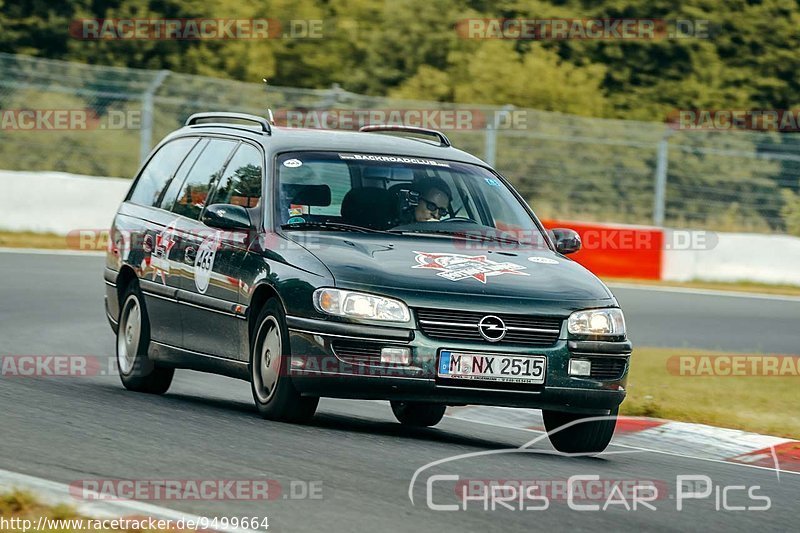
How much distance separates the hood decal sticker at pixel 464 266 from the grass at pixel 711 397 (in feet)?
8.26

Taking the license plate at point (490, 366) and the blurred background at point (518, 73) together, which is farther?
the blurred background at point (518, 73)

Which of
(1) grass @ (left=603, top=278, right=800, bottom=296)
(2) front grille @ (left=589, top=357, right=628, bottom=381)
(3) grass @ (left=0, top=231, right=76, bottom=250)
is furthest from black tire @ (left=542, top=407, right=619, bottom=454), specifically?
(3) grass @ (left=0, top=231, right=76, bottom=250)

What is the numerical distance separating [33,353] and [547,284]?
16.9ft

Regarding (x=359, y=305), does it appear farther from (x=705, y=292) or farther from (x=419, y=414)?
(x=705, y=292)

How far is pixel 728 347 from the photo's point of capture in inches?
608

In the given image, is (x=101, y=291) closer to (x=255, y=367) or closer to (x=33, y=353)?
(x=33, y=353)

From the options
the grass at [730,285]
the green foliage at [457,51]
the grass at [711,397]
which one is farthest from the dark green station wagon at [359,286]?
the green foliage at [457,51]

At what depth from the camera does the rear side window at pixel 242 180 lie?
9008 mm

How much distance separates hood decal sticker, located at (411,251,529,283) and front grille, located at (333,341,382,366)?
1.78 ft

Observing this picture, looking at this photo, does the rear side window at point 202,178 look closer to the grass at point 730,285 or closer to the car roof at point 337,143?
the car roof at point 337,143

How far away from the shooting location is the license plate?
25.2 ft

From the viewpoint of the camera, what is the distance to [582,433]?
837 centimetres

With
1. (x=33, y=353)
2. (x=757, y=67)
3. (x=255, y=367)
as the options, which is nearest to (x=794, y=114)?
(x=757, y=67)

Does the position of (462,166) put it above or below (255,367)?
Answer: above
